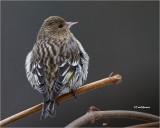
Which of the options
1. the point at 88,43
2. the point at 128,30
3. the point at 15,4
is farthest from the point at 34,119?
the point at 128,30

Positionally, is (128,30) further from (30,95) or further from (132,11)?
(30,95)

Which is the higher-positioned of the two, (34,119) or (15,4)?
(15,4)

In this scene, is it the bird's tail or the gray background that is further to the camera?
the gray background

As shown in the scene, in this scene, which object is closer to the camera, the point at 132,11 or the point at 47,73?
the point at 47,73

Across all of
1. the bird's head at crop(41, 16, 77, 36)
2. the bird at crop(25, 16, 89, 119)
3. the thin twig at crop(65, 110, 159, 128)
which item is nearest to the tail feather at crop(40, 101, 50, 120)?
the bird at crop(25, 16, 89, 119)

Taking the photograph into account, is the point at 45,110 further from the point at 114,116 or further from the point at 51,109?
the point at 114,116

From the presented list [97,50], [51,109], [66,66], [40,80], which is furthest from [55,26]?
[97,50]

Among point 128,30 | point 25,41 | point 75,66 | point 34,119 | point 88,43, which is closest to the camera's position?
point 75,66

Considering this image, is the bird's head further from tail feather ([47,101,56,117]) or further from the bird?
tail feather ([47,101,56,117])
